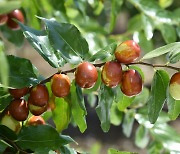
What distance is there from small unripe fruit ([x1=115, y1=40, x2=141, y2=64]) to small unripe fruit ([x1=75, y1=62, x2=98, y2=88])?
0.05m

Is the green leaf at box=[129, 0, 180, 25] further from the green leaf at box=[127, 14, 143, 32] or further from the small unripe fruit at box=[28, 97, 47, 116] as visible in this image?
the small unripe fruit at box=[28, 97, 47, 116]

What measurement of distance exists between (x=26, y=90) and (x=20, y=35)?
1.91 feet

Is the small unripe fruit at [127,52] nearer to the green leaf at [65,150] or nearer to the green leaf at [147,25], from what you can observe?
the green leaf at [65,150]

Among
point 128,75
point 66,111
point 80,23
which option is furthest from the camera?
point 80,23

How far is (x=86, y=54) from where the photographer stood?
0.95m

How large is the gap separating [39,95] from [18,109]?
0.16 feet

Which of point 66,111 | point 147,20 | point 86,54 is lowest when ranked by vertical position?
point 66,111

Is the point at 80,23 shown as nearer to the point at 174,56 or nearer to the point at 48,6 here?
the point at 48,6

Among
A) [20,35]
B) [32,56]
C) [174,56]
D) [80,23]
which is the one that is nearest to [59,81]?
[174,56]

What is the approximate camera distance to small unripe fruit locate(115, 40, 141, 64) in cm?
86

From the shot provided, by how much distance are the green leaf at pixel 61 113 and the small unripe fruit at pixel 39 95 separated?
0.10m

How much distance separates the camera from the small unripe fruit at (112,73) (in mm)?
858

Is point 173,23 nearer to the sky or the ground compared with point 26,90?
nearer to the sky

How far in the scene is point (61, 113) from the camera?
1017mm
